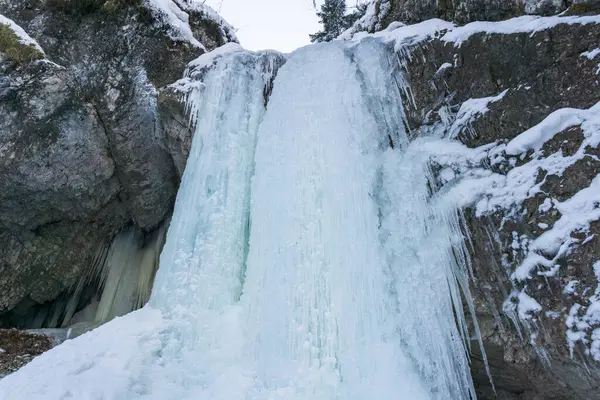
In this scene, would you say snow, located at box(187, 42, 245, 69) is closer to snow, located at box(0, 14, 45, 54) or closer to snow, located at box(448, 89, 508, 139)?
snow, located at box(0, 14, 45, 54)

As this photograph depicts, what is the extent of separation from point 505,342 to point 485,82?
307 centimetres

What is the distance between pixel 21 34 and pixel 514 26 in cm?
824

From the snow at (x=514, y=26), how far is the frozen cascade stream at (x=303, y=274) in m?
0.90

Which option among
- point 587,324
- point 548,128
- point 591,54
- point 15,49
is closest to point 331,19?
point 15,49

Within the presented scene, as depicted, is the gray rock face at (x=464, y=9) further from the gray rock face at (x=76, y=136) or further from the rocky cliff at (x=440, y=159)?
the gray rock face at (x=76, y=136)

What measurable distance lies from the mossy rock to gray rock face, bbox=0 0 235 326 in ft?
0.40

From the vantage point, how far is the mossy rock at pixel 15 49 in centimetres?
726

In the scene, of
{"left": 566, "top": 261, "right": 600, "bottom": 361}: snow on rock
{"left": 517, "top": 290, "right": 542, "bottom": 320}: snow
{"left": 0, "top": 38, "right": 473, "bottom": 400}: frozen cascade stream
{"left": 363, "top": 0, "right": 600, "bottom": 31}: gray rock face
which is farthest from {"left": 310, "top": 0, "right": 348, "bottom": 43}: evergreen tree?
{"left": 566, "top": 261, "right": 600, "bottom": 361}: snow on rock

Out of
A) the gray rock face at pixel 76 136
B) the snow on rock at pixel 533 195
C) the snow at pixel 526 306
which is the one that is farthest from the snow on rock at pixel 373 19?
the snow at pixel 526 306

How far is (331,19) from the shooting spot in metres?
15.2

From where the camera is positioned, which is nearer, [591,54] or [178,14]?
[591,54]

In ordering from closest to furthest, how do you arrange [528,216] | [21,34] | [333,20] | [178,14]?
1. [528,216]
2. [21,34]
3. [178,14]
4. [333,20]

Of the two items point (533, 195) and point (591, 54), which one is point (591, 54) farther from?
point (533, 195)

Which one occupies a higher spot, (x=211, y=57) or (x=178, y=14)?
(x=178, y=14)
